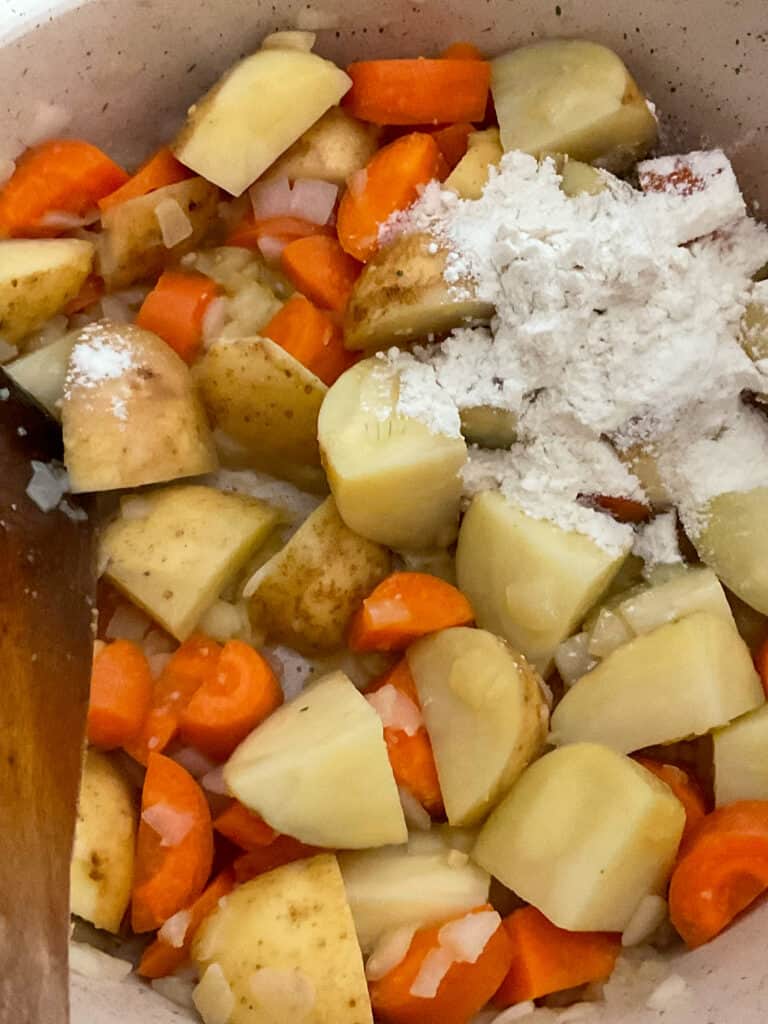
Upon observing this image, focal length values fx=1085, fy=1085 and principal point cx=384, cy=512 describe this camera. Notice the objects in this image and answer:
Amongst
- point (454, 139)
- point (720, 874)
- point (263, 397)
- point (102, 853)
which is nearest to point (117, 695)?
point (102, 853)

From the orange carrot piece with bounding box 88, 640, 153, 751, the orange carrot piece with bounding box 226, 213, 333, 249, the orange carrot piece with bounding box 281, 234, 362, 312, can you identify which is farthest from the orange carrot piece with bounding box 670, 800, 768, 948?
the orange carrot piece with bounding box 226, 213, 333, 249

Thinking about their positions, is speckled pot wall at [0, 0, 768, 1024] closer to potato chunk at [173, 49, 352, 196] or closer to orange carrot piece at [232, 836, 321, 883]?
potato chunk at [173, 49, 352, 196]

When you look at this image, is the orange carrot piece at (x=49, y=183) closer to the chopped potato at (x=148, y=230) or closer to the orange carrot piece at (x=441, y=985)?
the chopped potato at (x=148, y=230)

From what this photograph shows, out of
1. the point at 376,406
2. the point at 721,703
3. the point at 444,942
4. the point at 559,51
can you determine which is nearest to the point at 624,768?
the point at 721,703

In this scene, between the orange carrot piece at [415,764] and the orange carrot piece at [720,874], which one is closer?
the orange carrot piece at [720,874]

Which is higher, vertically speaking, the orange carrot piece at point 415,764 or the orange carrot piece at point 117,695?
the orange carrot piece at point 117,695

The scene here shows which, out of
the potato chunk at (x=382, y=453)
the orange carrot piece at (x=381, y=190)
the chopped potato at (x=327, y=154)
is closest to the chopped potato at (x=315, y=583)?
the potato chunk at (x=382, y=453)

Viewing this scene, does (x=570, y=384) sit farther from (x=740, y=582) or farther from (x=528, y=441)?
(x=740, y=582)
